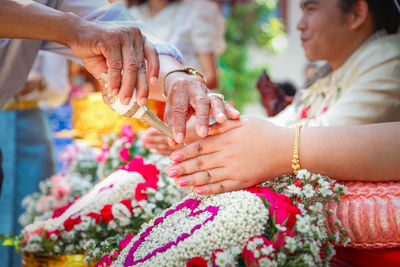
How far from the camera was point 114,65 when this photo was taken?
86 centimetres

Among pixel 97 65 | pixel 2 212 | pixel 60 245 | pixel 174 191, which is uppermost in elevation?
pixel 97 65

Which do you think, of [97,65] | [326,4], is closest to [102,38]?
[97,65]

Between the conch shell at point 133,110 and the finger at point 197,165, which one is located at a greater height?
the conch shell at point 133,110

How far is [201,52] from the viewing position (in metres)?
2.49

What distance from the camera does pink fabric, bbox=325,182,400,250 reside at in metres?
0.87

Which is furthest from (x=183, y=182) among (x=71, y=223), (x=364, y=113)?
(x=364, y=113)

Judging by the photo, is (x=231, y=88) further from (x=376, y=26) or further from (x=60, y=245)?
(x=60, y=245)

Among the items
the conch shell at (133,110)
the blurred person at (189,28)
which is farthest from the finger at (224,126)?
the blurred person at (189,28)

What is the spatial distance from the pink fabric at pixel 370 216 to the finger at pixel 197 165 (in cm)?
30

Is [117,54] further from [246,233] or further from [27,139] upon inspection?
[27,139]

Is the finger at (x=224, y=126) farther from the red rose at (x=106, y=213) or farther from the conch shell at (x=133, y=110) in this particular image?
the red rose at (x=106, y=213)

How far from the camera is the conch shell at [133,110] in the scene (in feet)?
2.98

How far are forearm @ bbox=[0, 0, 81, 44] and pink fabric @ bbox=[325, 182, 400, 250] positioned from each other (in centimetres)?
76

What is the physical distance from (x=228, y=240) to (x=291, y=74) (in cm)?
613
